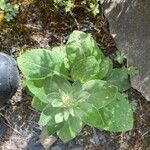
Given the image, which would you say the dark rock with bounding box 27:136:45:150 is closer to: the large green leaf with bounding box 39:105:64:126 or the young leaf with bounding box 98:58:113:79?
the large green leaf with bounding box 39:105:64:126

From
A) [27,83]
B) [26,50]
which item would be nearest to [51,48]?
[26,50]

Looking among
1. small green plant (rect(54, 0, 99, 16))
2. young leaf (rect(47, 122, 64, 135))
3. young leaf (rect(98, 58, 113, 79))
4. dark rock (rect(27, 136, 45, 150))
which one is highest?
small green plant (rect(54, 0, 99, 16))

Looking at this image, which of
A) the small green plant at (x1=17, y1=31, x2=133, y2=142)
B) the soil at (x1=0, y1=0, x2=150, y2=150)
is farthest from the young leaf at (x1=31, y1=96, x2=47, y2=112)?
the soil at (x1=0, y1=0, x2=150, y2=150)

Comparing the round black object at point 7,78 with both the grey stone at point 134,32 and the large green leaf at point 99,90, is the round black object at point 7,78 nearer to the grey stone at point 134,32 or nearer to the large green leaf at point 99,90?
the large green leaf at point 99,90

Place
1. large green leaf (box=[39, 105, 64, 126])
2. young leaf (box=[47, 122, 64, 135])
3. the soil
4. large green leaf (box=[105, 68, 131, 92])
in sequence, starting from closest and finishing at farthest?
large green leaf (box=[39, 105, 64, 126])
young leaf (box=[47, 122, 64, 135])
large green leaf (box=[105, 68, 131, 92])
the soil

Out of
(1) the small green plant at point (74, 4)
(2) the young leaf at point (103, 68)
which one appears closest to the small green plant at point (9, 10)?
(1) the small green plant at point (74, 4)

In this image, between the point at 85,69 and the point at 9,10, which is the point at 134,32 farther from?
the point at 9,10

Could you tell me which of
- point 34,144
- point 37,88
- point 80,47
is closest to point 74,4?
point 80,47
